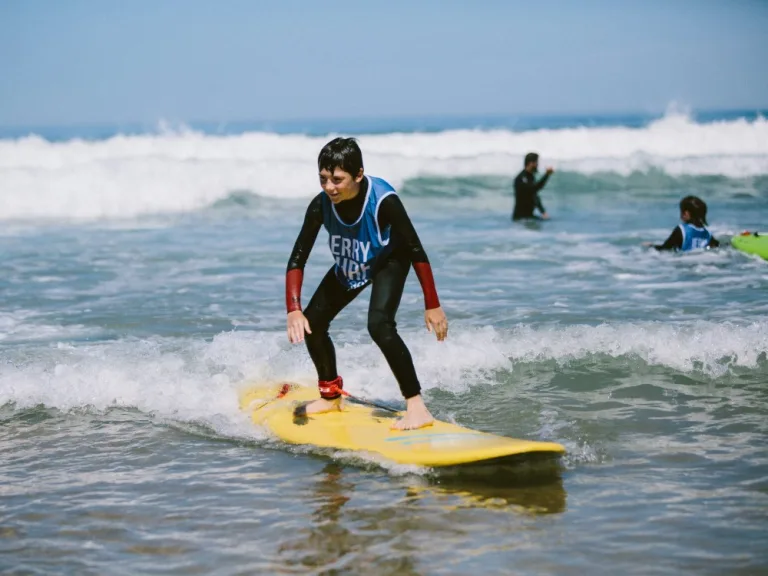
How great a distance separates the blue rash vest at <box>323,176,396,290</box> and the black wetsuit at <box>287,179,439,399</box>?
25 mm

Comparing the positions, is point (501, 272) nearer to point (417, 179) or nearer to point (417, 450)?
point (417, 450)

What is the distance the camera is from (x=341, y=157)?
4.20m

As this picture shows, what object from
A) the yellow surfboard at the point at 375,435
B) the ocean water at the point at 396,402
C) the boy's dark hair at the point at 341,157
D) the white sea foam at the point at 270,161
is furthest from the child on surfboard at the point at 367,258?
the white sea foam at the point at 270,161

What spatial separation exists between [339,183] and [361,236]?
11.7 inches

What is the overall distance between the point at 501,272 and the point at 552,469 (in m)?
5.78

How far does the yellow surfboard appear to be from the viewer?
3.98m

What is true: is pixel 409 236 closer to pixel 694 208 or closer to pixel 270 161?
pixel 694 208

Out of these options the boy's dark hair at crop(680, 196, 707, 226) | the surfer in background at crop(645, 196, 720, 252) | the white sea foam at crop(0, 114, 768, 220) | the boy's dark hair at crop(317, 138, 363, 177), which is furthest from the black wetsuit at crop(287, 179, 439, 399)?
the white sea foam at crop(0, 114, 768, 220)

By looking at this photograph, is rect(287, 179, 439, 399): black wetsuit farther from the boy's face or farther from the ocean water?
the ocean water

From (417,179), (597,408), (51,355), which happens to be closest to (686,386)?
(597,408)

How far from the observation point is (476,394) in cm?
558

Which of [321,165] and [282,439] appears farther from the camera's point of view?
[282,439]

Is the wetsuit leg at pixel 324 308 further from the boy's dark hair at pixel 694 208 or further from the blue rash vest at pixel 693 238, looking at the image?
the boy's dark hair at pixel 694 208

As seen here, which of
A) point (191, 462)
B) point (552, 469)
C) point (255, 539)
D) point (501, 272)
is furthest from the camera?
point (501, 272)
